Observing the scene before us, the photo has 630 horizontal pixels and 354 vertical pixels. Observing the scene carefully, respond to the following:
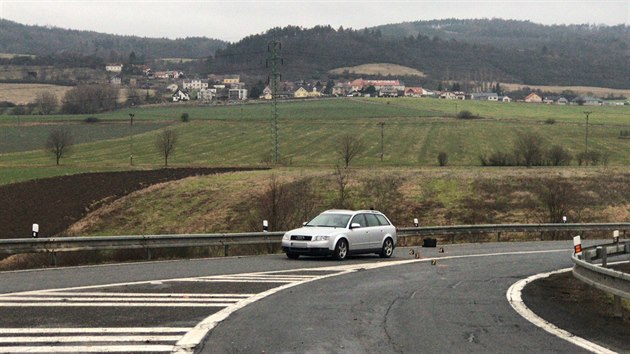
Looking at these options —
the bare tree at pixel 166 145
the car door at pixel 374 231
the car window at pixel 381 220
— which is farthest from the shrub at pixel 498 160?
the car door at pixel 374 231

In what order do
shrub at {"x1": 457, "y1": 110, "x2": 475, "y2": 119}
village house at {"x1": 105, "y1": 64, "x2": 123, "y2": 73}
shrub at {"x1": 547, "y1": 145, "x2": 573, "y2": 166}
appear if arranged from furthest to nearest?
village house at {"x1": 105, "y1": 64, "x2": 123, "y2": 73} → shrub at {"x1": 457, "y1": 110, "x2": 475, "y2": 119} → shrub at {"x1": 547, "y1": 145, "x2": 573, "y2": 166}

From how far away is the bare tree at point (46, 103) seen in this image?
13500 cm

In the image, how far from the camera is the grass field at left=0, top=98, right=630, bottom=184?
287 ft

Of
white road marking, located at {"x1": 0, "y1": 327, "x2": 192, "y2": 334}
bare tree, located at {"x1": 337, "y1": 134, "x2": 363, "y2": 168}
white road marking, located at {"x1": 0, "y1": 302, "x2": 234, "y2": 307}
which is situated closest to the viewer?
white road marking, located at {"x1": 0, "y1": 327, "x2": 192, "y2": 334}

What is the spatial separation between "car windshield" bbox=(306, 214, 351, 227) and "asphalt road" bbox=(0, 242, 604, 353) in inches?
117

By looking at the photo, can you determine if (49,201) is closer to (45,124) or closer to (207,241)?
(207,241)

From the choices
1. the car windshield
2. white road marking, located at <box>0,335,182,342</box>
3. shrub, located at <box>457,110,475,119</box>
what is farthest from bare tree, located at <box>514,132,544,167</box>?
white road marking, located at <box>0,335,182,342</box>

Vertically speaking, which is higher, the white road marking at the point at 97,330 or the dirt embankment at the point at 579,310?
the white road marking at the point at 97,330

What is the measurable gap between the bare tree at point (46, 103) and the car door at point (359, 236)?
117 m

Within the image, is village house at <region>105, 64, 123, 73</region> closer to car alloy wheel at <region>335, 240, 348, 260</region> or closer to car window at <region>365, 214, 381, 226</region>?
car window at <region>365, 214, 381, 226</region>

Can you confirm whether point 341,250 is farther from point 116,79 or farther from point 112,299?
point 116,79

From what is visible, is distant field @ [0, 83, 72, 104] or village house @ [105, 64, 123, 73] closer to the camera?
distant field @ [0, 83, 72, 104]

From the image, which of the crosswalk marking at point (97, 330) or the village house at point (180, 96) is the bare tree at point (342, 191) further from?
the village house at point (180, 96)

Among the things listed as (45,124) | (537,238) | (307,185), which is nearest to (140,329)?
(537,238)
